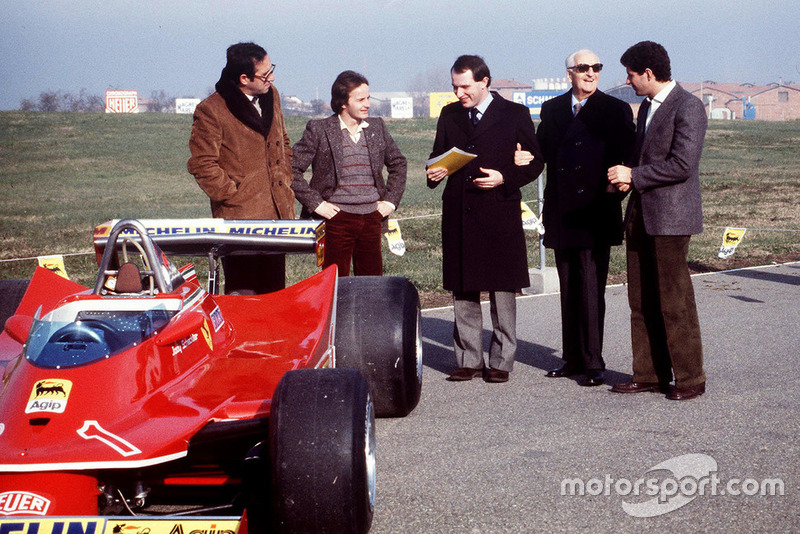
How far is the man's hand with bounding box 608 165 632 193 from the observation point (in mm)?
6375

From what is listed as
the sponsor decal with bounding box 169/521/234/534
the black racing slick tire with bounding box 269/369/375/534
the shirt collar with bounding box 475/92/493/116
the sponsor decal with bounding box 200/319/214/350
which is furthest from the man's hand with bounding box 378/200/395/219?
the sponsor decal with bounding box 169/521/234/534

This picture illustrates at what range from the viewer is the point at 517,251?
23.4ft

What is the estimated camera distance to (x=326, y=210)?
7191mm

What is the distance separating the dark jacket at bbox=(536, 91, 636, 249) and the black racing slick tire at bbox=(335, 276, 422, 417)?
1451 millimetres

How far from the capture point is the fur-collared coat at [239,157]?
6.84 m

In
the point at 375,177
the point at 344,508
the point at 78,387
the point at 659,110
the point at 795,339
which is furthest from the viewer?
the point at 795,339

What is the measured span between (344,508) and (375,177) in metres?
3.94

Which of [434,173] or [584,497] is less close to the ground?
[434,173]

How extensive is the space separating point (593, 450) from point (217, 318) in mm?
2154

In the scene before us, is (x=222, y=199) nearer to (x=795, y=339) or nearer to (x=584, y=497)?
(x=584, y=497)

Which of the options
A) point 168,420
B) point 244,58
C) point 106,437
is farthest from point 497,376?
point 106,437

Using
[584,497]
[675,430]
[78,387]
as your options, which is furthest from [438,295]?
[78,387]

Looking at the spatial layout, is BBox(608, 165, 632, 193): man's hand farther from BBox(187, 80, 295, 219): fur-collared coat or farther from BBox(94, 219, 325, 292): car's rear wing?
BBox(187, 80, 295, 219): fur-collared coat

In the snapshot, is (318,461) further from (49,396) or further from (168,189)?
(168,189)
